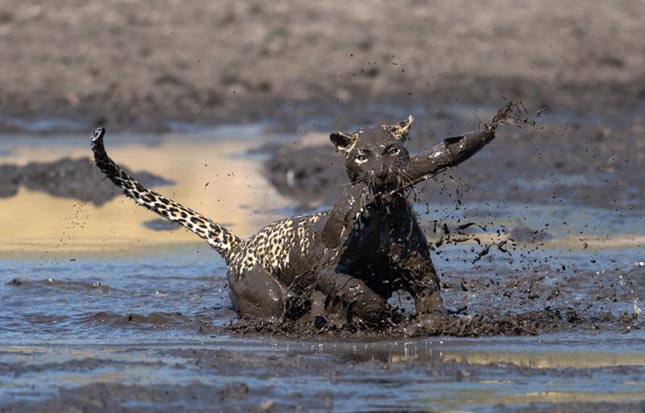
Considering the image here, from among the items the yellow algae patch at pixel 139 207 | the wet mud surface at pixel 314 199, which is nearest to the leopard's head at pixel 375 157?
the wet mud surface at pixel 314 199

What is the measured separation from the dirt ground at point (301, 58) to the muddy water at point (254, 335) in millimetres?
6678

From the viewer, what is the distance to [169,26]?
26938 millimetres

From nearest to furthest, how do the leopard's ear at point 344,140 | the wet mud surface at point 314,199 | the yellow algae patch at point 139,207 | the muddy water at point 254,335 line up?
the muddy water at point 254,335 → the wet mud surface at point 314,199 → the leopard's ear at point 344,140 → the yellow algae patch at point 139,207

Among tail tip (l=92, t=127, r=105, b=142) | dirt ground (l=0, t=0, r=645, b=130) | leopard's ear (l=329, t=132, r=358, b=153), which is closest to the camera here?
leopard's ear (l=329, t=132, r=358, b=153)

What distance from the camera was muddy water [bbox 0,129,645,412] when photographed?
8.10 meters

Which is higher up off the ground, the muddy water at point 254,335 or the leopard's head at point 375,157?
the leopard's head at point 375,157

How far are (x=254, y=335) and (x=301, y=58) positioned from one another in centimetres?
1618

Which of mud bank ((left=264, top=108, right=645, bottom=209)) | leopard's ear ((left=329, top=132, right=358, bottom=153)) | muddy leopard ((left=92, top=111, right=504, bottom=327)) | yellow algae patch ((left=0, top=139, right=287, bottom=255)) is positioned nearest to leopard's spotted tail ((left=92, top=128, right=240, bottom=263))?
muddy leopard ((left=92, top=111, right=504, bottom=327))

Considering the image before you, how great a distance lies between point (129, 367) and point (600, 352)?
2.79 m

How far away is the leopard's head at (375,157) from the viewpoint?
30.9 ft

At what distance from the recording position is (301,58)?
85.3ft

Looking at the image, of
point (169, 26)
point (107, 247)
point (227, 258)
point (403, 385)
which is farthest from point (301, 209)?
point (169, 26)

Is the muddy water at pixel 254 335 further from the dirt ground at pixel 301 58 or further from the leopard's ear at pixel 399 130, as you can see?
the dirt ground at pixel 301 58

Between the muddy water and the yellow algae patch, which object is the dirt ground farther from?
the muddy water
